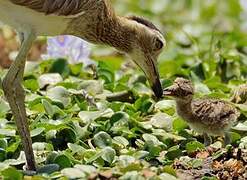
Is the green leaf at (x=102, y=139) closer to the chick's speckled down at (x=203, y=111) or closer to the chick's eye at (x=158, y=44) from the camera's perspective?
the chick's speckled down at (x=203, y=111)

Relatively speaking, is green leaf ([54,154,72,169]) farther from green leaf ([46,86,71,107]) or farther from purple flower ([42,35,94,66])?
purple flower ([42,35,94,66])

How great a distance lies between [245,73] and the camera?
7773mm

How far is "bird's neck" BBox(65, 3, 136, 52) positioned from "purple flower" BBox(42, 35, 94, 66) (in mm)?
1107

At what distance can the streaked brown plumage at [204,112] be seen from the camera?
6.20 m

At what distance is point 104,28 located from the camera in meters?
6.51

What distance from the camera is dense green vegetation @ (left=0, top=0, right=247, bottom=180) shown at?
5641mm

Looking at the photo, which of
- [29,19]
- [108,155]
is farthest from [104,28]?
[108,155]

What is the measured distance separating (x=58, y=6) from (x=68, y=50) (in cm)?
189

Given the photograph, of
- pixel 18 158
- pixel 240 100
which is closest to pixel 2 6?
pixel 18 158

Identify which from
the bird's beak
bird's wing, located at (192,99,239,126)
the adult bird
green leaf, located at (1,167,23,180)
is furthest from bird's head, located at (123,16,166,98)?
green leaf, located at (1,167,23,180)

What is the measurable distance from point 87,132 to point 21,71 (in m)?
0.61

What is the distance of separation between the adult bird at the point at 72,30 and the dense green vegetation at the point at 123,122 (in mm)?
230

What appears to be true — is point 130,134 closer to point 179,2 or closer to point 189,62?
point 189,62

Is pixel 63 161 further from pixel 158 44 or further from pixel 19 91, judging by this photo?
pixel 158 44
